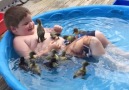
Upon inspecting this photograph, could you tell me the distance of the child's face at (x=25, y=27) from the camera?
241 cm

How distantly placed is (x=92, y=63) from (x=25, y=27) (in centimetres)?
69

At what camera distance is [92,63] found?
2.29 meters

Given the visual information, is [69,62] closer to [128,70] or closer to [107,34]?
[128,70]

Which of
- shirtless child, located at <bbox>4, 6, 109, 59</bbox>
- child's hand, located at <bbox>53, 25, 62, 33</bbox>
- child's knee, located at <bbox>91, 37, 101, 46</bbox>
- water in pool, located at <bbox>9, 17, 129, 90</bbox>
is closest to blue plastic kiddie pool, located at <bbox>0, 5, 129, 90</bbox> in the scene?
water in pool, located at <bbox>9, 17, 129, 90</bbox>

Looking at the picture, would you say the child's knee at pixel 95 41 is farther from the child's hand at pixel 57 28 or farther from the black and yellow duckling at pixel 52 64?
the child's hand at pixel 57 28

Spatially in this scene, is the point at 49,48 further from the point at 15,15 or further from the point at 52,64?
the point at 15,15

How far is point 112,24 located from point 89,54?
3.27ft

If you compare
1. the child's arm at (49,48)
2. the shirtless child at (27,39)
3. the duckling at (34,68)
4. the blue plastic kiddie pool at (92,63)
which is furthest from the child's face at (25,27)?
the duckling at (34,68)

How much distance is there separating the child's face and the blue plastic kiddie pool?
135 mm

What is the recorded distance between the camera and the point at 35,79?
2.16 metres

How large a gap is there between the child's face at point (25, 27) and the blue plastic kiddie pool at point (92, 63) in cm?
13

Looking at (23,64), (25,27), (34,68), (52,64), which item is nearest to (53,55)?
(52,64)

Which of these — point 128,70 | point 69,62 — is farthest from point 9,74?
point 128,70

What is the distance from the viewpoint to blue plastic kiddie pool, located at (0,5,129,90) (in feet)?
6.83
